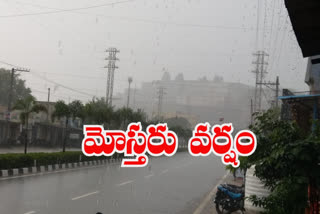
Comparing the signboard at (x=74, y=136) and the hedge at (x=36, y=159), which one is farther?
the signboard at (x=74, y=136)

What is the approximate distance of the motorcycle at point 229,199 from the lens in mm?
12266

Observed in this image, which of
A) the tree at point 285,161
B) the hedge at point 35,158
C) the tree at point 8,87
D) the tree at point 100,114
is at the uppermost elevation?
the tree at point 8,87

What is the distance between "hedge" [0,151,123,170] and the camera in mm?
20297

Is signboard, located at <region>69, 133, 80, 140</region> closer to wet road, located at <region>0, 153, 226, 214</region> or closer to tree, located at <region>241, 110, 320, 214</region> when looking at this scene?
wet road, located at <region>0, 153, 226, 214</region>

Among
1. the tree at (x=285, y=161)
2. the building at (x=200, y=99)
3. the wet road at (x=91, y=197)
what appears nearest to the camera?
the tree at (x=285, y=161)

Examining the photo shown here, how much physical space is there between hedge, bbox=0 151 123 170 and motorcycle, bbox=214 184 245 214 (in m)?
11.1

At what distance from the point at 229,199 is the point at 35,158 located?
46.2 feet

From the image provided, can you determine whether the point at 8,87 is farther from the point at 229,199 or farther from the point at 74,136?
the point at 229,199

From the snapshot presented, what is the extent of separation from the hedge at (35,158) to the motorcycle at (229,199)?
438 inches

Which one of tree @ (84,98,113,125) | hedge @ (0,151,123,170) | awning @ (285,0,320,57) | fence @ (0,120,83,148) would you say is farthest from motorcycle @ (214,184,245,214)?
fence @ (0,120,83,148)

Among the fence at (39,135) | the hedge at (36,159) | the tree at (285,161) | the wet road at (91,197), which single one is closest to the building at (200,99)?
the fence at (39,135)

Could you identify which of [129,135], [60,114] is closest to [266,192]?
[129,135]

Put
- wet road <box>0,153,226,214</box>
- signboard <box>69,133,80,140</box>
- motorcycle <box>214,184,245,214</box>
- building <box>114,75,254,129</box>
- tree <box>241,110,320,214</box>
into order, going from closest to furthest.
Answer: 1. tree <box>241,110,320,214</box>
2. wet road <box>0,153,226,214</box>
3. motorcycle <box>214,184,245,214</box>
4. signboard <box>69,133,80,140</box>
5. building <box>114,75,254,129</box>

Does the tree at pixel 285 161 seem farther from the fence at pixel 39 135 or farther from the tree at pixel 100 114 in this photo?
the fence at pixel 39 135
